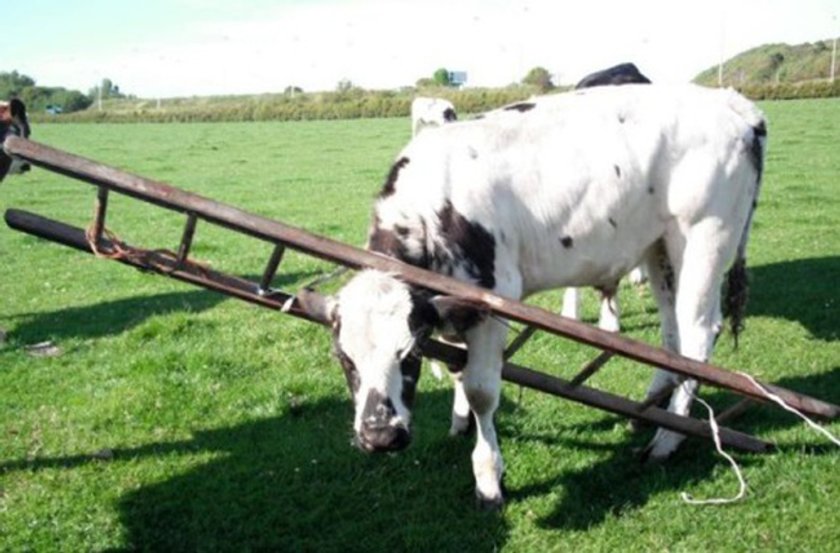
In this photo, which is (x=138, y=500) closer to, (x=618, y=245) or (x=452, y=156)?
(x=452, y=156)

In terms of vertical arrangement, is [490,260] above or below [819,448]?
above

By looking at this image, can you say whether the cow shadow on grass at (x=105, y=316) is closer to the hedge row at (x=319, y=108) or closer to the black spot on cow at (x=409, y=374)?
the black spot on cow at (x=409, y=374)

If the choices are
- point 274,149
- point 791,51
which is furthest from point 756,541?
point 791,51

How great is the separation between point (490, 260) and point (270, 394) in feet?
9.90

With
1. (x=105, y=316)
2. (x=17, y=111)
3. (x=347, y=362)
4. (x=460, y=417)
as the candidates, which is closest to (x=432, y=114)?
(x=105, y=316)

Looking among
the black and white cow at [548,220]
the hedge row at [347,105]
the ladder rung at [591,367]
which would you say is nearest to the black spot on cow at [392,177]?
the black and white cow at [548,220]

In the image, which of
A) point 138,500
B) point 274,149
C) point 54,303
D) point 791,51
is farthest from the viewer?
point 791,51

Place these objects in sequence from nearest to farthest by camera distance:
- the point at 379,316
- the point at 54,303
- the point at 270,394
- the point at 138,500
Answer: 1. the point at 379,316
2. the point at 138,500
3. the point at 270,394
4. the point at 54,303

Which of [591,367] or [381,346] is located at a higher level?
[381,346]

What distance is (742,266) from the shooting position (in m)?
6.64

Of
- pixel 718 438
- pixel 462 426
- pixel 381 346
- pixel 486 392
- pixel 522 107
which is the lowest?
pixel 462 426

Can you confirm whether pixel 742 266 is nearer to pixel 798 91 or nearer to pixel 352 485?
pixel 352 485

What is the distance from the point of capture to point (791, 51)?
138m

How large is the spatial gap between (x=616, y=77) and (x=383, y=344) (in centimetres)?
754
